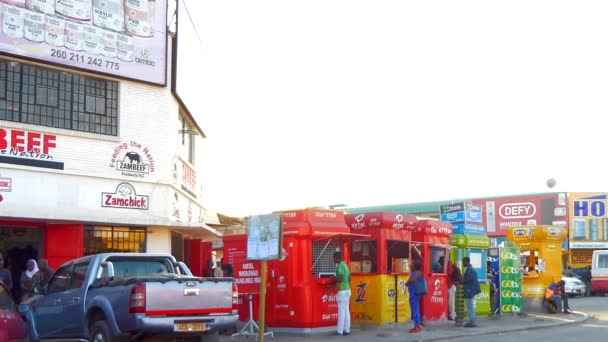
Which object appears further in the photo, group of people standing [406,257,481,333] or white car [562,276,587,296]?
white car [562,276,587,296]

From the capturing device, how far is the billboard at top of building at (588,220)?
54.2 m

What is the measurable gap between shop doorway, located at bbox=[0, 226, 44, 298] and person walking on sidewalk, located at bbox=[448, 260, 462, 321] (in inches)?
426

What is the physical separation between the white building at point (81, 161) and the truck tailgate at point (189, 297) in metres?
8.55

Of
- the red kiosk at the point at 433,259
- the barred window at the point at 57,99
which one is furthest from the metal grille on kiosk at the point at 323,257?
the barred window at the point at 57,99

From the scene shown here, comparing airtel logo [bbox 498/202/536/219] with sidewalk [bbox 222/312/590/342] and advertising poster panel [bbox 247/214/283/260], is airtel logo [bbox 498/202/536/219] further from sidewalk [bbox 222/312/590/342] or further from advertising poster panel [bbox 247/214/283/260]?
advertising poster panel [bbox 247/214/283/260]

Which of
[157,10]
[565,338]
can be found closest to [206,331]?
[565,338]

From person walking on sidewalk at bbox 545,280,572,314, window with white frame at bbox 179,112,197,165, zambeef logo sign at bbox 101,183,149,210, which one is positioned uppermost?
window with white frame at bbox 179,112,197,165

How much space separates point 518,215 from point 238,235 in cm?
4298

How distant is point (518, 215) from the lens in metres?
57.8

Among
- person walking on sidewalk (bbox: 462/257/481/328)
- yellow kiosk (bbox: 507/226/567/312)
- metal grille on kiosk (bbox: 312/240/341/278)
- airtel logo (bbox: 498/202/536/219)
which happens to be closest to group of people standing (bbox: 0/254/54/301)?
metal grille on kiosk (bbox: 312/240/341/278)

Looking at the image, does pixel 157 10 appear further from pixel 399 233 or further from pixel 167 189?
pixel 399 233

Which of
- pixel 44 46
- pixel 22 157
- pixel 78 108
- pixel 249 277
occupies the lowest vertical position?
pixel 249 277

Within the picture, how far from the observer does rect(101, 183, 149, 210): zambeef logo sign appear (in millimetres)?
20328

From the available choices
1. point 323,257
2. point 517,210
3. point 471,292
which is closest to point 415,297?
point 471,292
